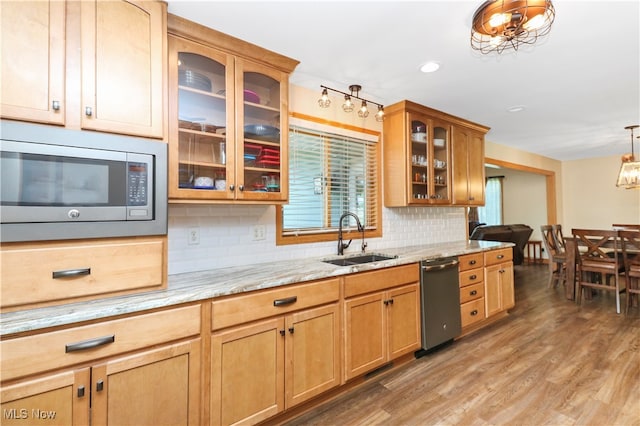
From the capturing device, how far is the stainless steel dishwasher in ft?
8.70

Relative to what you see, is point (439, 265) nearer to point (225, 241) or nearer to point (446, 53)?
point (446, 53)

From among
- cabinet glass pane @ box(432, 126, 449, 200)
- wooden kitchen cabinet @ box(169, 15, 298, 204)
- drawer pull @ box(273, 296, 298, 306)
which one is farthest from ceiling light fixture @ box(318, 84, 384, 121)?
drawer pull @ box(273, 296, 298, 306)

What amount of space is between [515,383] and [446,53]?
8.29ft

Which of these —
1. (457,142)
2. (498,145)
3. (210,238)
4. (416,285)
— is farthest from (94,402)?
(498,145)

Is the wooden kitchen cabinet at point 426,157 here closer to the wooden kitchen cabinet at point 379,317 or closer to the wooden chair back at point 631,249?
the wooden kitchen cabinet at point 379,317

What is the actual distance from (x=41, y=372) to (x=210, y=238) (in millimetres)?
1142

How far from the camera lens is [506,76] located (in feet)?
8.70

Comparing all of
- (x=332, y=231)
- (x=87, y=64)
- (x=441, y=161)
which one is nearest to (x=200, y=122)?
(x=87, y=64)

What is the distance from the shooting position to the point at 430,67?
8.07 ft

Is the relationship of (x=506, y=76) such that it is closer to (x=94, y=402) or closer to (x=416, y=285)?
(x=416, y=285)

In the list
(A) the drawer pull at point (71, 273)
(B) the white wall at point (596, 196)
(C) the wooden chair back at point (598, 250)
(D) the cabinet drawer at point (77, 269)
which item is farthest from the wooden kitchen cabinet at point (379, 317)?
(B) the white wall at point (596, 196)

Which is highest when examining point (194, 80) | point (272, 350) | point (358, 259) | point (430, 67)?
point (430, 67)

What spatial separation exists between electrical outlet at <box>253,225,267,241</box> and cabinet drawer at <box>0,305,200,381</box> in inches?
35.8

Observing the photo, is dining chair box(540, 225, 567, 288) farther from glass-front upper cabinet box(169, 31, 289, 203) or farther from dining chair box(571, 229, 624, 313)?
glass-front upper cabinet box(169, 31, 289, 203)
